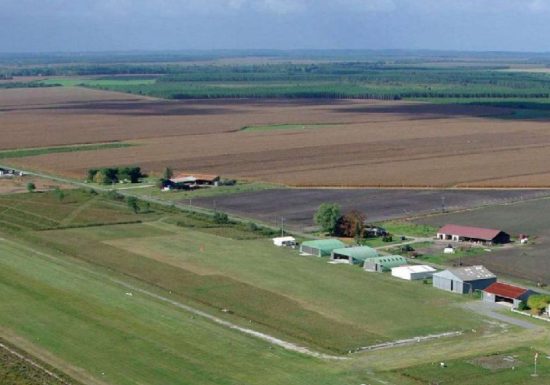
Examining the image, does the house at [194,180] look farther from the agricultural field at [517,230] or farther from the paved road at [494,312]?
the paved road at [494,312]

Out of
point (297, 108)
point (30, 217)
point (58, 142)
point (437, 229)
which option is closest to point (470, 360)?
point (437, 229)

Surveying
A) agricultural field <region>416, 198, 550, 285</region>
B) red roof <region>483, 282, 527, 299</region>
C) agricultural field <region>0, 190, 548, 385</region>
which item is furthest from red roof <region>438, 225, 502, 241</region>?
red roof <region>483, 282, 527, 299</region>

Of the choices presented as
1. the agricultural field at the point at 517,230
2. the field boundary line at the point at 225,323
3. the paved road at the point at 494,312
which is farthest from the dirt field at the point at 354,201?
the paved road at the point at 494,312

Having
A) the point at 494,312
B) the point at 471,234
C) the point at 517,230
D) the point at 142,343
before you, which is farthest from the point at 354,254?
the point at 142,343

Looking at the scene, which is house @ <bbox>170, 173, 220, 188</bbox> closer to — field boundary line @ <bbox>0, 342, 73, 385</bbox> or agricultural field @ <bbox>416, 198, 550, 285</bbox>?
agricultural field @ <bbox>416, 198, 550, 285</bbox>

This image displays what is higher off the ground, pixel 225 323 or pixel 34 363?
pixel 34 363

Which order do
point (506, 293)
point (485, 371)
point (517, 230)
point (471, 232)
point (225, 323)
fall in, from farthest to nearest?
point (517, 230) → point (471, 232) → point (506, 293) → point (225, 323) → point (485, 371)

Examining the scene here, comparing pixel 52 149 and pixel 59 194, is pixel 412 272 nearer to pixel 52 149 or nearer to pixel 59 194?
pixel 59 194
